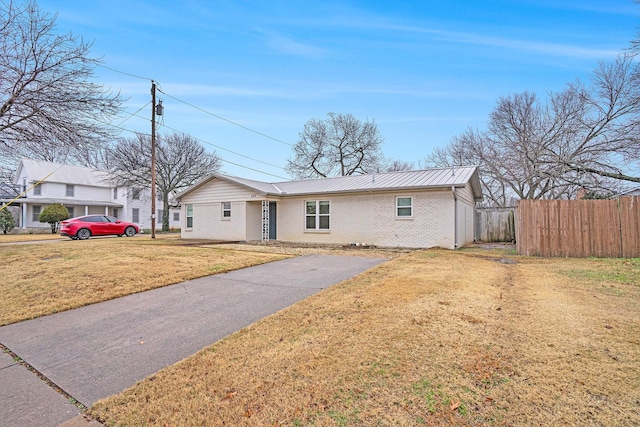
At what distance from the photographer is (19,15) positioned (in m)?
9.75

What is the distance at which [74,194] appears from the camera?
102ft

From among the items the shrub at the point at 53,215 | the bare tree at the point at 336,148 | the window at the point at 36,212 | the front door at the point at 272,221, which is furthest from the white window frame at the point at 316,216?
the window at the point at 36,212

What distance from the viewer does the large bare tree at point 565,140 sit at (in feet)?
49.2

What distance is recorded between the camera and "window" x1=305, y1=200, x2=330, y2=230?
16.1 meters

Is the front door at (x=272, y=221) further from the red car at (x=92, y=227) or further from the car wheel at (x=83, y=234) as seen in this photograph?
the car wheel at (x=83, y=234)

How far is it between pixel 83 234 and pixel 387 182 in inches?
678

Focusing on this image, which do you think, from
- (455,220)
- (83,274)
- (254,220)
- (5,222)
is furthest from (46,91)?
(5,222)

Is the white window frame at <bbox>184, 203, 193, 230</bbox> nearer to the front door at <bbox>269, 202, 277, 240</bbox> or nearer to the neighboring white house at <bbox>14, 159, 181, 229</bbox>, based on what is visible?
the front door at <bbox>269, 202, 277, 240</bbox>

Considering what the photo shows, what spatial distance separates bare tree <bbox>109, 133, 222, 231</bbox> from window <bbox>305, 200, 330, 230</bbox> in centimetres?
1757

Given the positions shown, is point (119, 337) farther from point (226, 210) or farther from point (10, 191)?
point (10, 191)

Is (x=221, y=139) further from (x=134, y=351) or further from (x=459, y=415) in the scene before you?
(x=459, y=415)

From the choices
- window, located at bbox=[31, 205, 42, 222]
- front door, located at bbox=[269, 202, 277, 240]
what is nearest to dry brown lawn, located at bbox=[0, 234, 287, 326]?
front door, located at bbox=[269, 202, 277, 240]

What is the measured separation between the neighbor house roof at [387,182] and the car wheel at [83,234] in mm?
5413

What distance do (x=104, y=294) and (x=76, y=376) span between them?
10.9 ft
